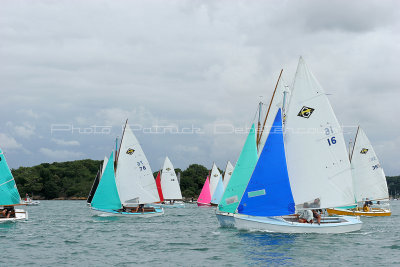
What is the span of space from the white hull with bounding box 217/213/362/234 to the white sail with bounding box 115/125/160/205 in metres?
20.7

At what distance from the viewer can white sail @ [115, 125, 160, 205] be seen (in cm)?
5181

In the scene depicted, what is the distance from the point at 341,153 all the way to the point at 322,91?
424 cm

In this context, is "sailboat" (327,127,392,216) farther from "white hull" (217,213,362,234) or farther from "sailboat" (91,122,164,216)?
"white hull" (217,213,362,234)

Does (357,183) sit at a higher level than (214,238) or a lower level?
higher

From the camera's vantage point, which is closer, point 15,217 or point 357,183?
point 15,217

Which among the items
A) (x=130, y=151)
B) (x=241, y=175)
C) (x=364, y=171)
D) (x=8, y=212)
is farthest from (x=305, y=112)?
(x=364, y=171)

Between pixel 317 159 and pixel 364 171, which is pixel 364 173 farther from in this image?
pixel 317 159

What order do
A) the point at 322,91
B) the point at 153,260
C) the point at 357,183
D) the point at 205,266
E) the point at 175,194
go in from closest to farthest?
the point at 205,266 < the point at 153,260 < the point at 322,91 < the point at 357,183 < the point at 175,194

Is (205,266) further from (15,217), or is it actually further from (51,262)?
(15,217)

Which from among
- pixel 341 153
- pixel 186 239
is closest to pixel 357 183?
pixel 341 153

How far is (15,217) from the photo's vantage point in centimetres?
4209

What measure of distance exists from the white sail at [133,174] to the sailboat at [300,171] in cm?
2149

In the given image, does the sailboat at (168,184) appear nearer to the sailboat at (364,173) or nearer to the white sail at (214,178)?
the white sail at (214,178)

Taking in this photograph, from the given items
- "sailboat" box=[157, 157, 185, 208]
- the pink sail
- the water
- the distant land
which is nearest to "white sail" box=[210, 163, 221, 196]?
the pink sail
